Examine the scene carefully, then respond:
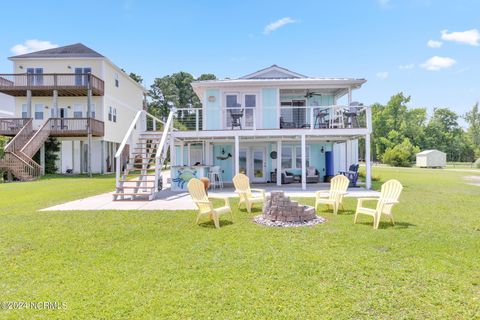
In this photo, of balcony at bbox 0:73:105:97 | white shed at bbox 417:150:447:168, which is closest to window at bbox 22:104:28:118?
balcony at bbox 0:73:105:97

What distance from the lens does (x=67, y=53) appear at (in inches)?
1024

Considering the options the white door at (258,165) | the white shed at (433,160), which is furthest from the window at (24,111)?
the white shed at (433,160)

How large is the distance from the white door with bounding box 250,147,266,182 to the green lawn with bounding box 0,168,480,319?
989cm

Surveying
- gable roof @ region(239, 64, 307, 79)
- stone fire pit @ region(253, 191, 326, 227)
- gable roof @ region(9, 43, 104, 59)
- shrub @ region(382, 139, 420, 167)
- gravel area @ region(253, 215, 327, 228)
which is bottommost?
gravel area @ region(253, 215, 327, 228)

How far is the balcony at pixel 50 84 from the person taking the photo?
23.2 m

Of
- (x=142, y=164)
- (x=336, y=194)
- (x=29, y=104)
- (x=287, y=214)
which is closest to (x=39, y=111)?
(x=29, y=104)

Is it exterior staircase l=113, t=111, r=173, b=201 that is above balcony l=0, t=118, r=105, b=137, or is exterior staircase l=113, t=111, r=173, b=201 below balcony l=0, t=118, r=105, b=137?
below

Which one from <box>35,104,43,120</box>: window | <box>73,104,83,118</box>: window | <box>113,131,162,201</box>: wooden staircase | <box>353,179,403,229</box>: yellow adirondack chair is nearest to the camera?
<box>353,179,403,229</box>: yellow adirondack chair

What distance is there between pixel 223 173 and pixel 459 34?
130ft

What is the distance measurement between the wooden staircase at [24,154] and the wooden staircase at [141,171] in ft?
30.7

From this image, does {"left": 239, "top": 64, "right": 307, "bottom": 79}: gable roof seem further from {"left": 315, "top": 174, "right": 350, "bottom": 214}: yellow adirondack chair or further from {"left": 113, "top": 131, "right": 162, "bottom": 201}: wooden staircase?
{"left": 315, "top": 174, "right": 350, "bottom": 214}: yellow adirondack chair

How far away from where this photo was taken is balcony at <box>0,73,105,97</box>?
76.0 feet

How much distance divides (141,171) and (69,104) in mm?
17059

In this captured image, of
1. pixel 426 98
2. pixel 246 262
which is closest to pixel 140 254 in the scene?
pixel 246 262
